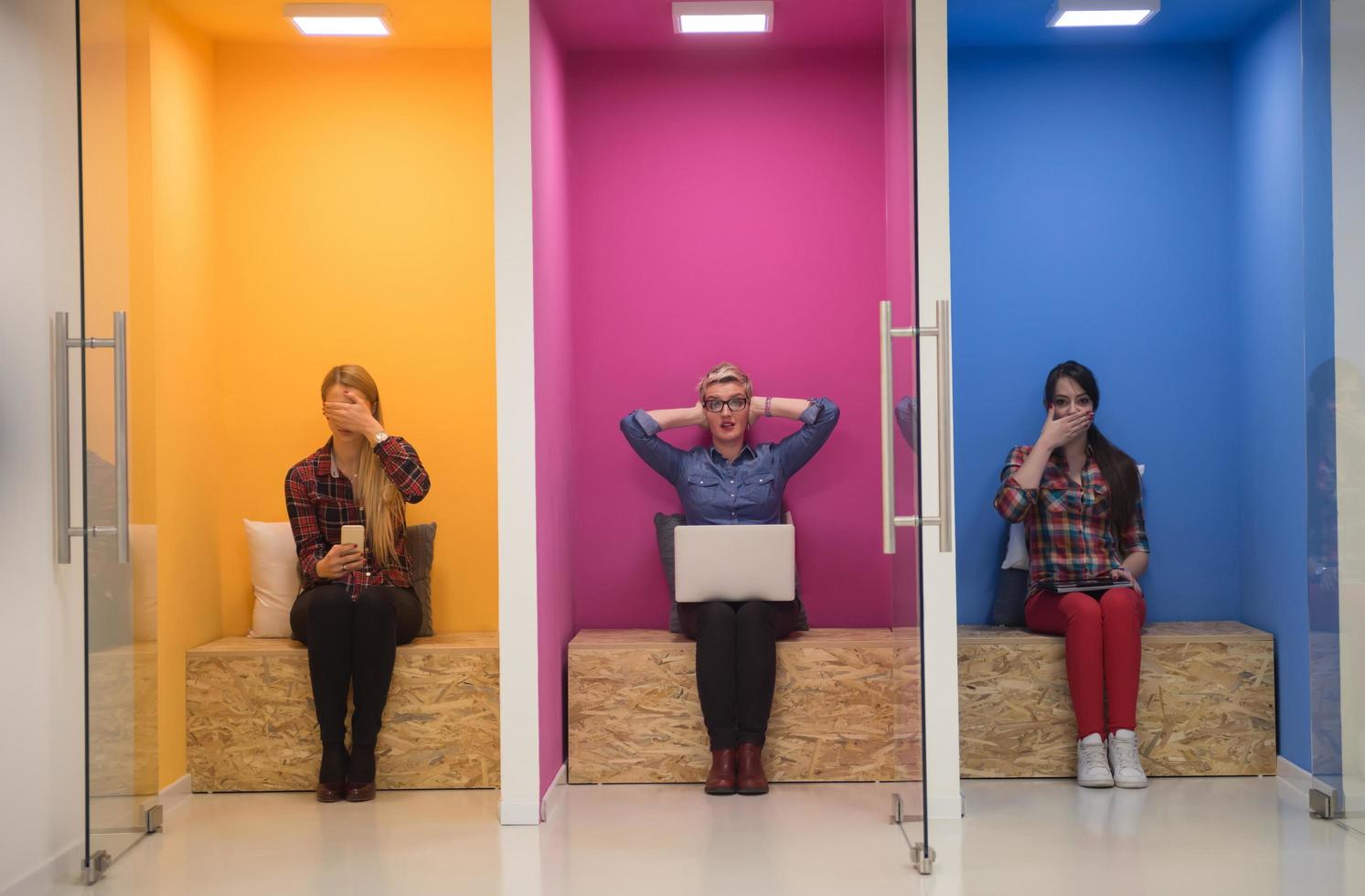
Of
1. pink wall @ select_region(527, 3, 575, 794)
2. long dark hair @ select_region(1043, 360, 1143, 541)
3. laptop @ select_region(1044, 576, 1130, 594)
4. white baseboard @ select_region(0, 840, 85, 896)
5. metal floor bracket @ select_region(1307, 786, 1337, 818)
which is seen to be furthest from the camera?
long dark hair @ select_region(1043, 360, 1143, 541)

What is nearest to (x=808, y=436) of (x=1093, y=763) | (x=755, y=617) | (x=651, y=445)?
(x=651, y=445)

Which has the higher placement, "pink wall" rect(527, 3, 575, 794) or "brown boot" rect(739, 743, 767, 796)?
"pink wall" rect(527, 3, 575, 794)

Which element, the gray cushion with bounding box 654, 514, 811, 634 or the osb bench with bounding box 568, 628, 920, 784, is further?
the gray cushion with bounding box 654, 514, 811, 634

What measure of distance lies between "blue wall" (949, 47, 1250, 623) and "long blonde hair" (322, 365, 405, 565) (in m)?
1.97

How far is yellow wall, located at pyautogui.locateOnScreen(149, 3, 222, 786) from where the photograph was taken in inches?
161

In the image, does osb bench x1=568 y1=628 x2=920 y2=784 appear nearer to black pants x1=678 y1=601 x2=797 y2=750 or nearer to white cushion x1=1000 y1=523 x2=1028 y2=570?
black pants x1=678 y1=601 x2=797 y2=750

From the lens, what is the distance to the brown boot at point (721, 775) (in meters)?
3.99

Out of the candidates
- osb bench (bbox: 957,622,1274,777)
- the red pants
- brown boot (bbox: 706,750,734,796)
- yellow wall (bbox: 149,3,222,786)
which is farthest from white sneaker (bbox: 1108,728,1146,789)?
yellow wall (bbox: 149,3,222,786)

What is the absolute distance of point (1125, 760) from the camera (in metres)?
3.99

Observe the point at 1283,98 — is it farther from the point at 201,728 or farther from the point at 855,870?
the point at 201,728

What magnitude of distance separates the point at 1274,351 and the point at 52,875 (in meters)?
3.91

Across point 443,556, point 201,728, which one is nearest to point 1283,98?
point 443,556

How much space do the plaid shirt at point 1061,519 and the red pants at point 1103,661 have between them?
0.56 feet

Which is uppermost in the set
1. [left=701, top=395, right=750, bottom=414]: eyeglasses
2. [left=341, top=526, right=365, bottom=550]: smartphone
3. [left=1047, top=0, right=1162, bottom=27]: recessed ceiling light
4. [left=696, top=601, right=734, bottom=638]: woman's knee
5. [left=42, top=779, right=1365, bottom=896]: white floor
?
[left=1047, top=0, right=1162, bottom=27]: recessed ceiling light
